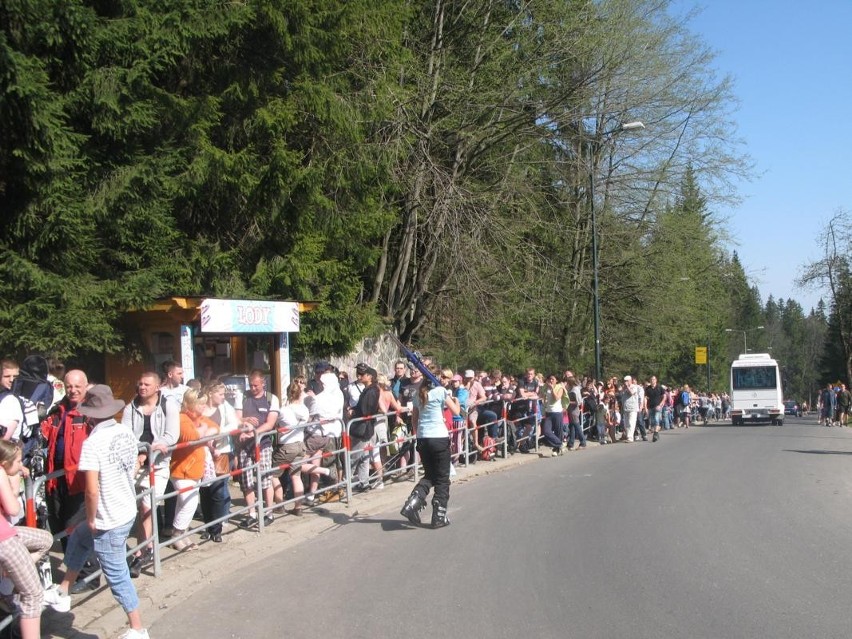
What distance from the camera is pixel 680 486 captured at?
45.0 ft

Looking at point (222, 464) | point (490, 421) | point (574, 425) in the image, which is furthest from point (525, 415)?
point (222, 464)

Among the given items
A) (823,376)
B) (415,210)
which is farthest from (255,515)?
(823,376)

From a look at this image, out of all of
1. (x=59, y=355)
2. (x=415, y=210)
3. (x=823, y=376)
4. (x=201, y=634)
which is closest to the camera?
(x=201, y=634)

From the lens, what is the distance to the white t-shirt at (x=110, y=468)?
6023mm

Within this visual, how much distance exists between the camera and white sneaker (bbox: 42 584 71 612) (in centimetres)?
625

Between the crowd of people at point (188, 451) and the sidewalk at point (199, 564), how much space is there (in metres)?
0.18

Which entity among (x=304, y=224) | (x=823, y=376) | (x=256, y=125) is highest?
(x=256, y=125)

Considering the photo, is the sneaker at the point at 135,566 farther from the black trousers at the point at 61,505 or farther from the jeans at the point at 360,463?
the jeans at the point at 360,463

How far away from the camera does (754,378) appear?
3881cm

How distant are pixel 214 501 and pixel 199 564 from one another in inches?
38.8

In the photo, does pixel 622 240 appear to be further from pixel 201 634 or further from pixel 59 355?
pixel 201 634

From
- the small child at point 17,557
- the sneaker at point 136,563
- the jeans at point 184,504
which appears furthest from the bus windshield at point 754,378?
the small child at point 17,557

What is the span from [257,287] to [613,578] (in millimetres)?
10455

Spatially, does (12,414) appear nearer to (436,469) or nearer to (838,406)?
(436,469)
